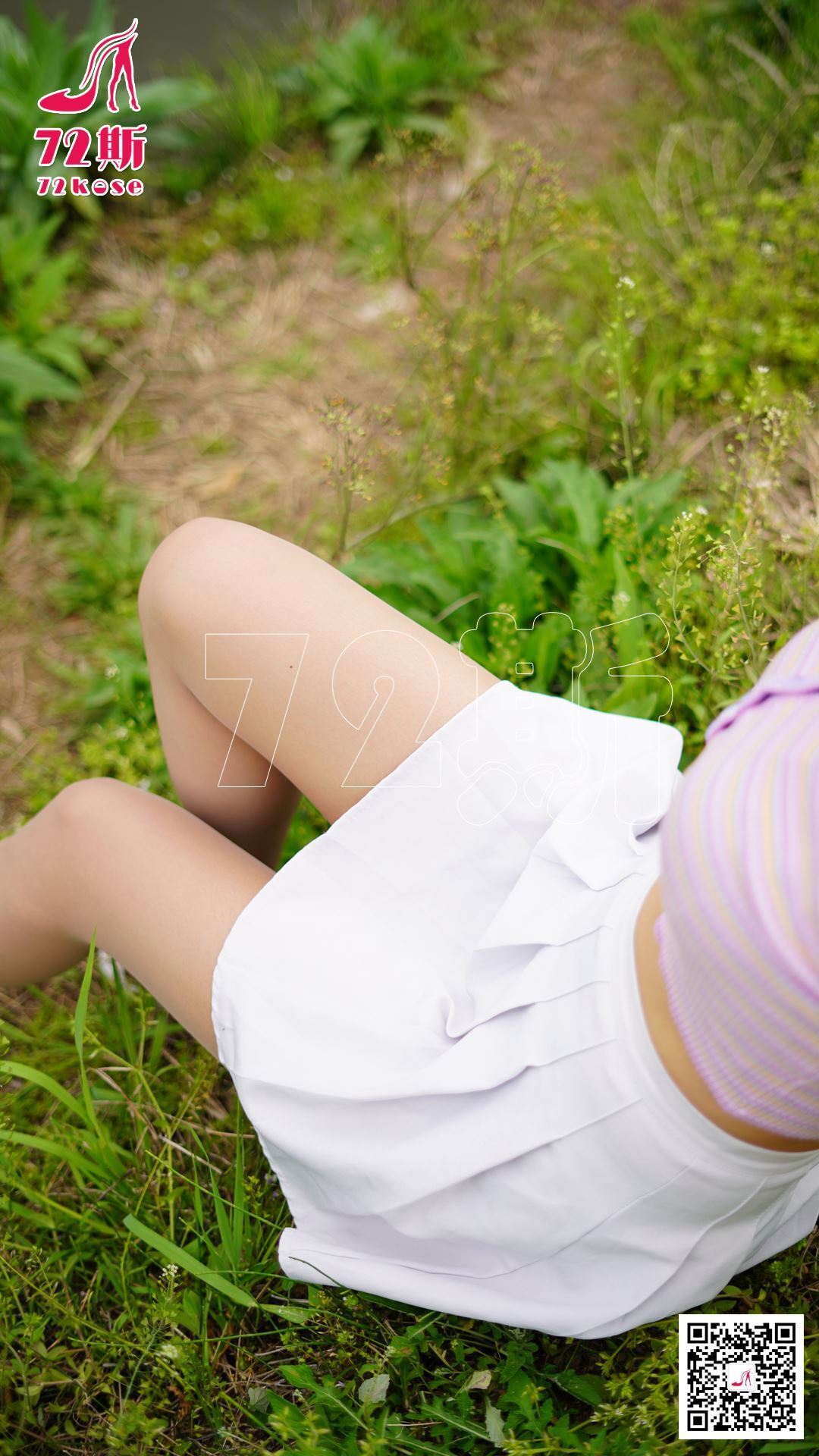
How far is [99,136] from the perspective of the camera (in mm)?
3156

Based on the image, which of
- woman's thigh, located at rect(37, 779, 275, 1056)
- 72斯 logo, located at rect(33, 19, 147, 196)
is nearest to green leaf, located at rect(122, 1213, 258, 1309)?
woman's thigh, located at rect(37, 779, 275, 1056)

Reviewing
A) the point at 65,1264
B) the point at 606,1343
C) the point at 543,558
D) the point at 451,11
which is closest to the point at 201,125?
the point at 451,11

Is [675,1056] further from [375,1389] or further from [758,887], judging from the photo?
[375,1389]

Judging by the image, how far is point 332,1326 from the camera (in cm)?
136

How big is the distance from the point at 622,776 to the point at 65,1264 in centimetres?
111

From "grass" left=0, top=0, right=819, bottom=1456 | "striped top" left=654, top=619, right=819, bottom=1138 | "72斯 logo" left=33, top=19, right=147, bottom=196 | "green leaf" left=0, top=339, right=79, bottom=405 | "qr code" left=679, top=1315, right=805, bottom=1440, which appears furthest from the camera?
"72斯 logo" left=33, top=19, right=147, bottom=196

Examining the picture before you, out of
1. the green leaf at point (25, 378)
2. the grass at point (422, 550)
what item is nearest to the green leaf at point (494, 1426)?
the grass at point (422, 550)

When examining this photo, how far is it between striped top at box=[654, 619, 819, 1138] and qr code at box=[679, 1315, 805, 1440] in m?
0.51

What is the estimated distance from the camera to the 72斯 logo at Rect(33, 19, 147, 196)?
3016 millimetres

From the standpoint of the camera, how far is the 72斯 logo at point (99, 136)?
119 inches

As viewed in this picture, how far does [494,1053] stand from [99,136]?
3.18 metres

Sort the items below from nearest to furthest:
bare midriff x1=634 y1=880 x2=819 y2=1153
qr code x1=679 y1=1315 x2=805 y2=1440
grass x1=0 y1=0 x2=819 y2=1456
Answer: bare midriff x1=634 y1=880 x2=819 y2=1153, qr code x1=679 y1=1315 x2=805 y2=1440, grass x1=0 y1=0 x2=819 y2=1456

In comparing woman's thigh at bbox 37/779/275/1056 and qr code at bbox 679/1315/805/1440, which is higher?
woman's thigh at bbox 37/779/275/1056

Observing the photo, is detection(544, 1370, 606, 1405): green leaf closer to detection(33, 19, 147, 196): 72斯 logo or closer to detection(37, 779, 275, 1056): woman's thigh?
detection(37, 779, 275, 1056): woman's thigh
